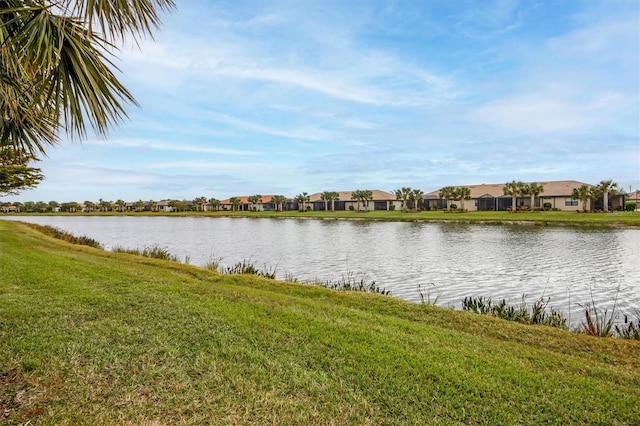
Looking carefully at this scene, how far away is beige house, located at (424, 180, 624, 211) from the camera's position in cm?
6338

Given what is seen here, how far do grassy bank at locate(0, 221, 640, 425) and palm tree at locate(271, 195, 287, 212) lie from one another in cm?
9538

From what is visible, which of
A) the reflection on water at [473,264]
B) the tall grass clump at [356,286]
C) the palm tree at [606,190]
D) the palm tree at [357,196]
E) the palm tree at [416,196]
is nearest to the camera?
the tall grass clump at [356,286]

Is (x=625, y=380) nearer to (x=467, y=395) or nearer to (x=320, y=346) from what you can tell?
(x=467, y=395)

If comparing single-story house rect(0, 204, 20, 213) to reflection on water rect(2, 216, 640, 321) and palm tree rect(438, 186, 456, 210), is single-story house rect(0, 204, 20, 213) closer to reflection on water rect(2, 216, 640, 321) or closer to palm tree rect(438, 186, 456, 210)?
palm tree rect(438, 186, 456, 210)

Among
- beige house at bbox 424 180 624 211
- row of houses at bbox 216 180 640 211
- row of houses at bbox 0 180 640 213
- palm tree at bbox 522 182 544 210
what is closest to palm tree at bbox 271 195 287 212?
row of houses at bbox 0 180 640 213

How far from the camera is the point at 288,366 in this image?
4.70m

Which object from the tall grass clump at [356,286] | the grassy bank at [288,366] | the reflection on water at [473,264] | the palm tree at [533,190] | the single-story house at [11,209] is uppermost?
the palm tree at [533,190]

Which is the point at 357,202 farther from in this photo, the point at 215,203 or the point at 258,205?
the point at 215,203

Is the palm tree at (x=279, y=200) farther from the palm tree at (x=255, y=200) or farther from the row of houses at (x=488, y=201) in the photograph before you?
the row of houses at (x=488, y=201)

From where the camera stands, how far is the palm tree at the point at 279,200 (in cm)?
10288

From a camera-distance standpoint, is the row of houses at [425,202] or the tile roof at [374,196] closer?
the row of houses at [425,202]

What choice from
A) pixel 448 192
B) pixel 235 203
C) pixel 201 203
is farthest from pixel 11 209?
pixel 448 192

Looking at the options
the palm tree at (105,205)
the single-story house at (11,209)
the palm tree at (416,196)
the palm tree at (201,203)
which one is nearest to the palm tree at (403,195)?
the palm tree at (416,196)

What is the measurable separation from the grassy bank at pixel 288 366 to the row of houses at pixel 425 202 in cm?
6710
